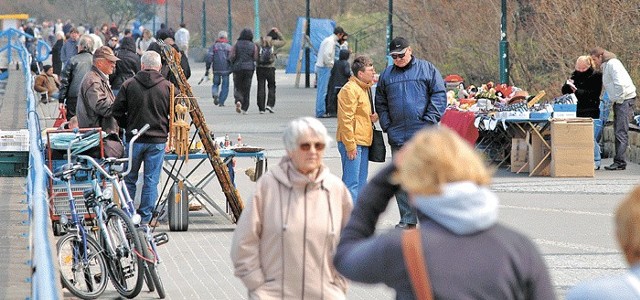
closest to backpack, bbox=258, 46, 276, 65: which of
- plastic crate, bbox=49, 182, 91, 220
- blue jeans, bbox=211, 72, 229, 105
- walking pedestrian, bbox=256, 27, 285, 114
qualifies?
walking pedestrian, bbox=256, 27, 285, 114

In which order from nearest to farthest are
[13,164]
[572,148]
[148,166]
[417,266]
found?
[417,266] < [148,166] < [13,164] < [572,148]

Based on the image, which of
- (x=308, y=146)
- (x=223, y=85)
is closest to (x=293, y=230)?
(x=308, y=146)

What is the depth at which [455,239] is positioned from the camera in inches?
161

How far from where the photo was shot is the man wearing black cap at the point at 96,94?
14250mm

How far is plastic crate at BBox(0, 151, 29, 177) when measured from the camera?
17067 millimetres

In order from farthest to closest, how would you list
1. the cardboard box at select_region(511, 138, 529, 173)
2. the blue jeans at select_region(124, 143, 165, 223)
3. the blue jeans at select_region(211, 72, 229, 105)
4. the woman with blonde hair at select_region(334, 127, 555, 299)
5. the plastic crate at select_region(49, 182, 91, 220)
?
the blue jeans at select_region(211, 72, 229, 105) < the cardboard box at select_region(511, 138, 529, 173) < the blue jeans at select_region(124, 143, 165, 223) < the plastic crate at select_region(49, 182, 91, 220) < the woman with blonde hair at select_region(334, 127, 555, 299)

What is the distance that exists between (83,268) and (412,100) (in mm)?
3593

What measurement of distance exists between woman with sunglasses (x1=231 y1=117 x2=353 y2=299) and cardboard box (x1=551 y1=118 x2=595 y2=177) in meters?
12.3

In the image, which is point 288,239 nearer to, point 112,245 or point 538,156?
point 112,245

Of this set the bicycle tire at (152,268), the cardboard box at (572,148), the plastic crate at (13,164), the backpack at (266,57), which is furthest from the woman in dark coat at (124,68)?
the backpack at (266,57)

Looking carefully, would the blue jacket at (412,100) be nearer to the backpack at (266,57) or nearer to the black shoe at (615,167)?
the black shoe at (615,167)

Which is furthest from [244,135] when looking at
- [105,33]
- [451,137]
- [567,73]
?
[105,33]

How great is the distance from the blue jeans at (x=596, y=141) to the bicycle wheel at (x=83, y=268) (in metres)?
9.44

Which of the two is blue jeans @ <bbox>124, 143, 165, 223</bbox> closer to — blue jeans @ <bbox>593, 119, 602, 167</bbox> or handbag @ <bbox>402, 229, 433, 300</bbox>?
blue jeans @ <bbox>593, 119, 602, 167</bbox>
